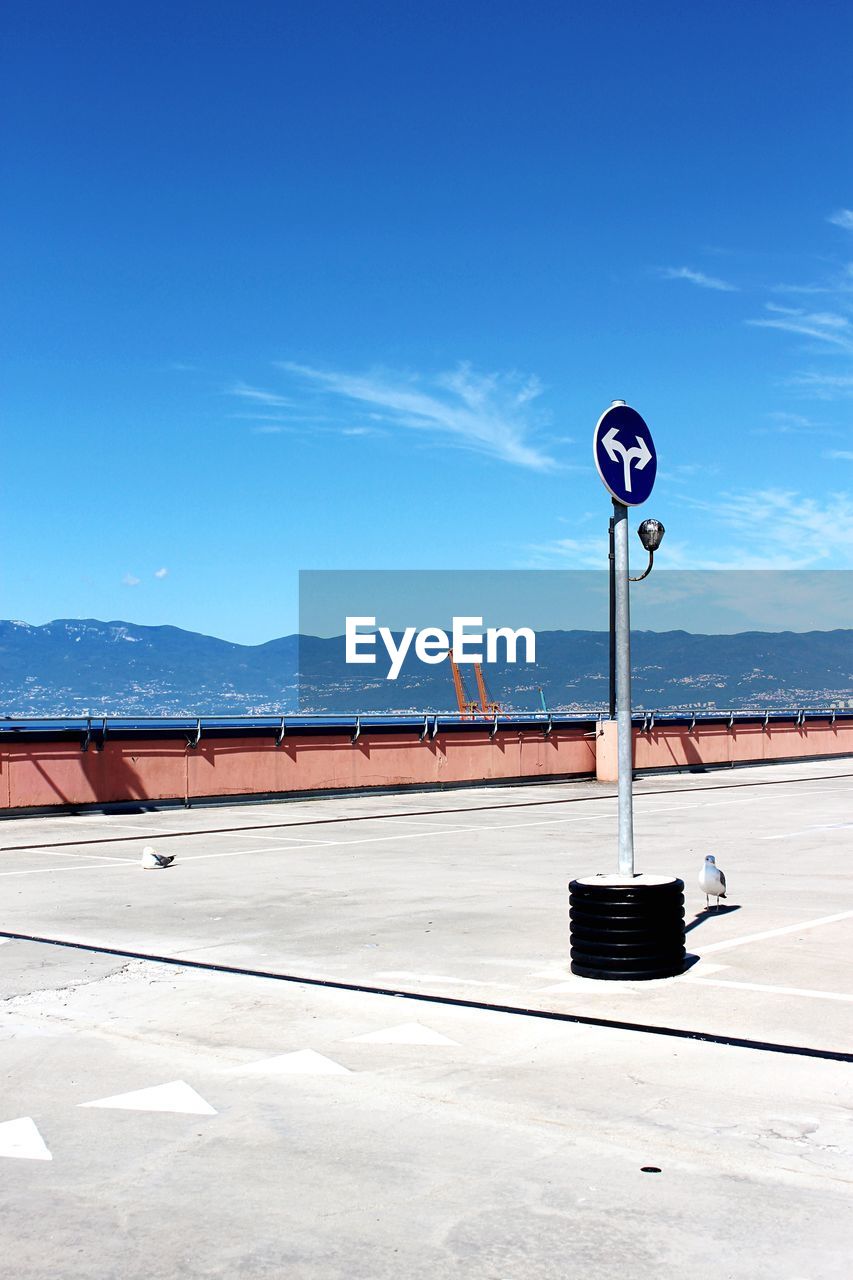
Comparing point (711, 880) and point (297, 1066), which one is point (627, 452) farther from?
point (297, 1066)

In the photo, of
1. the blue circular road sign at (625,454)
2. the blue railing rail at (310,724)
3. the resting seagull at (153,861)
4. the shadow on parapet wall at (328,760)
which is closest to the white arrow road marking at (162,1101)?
the blue circular road sign at (625,454)

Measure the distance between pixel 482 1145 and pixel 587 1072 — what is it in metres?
1.32

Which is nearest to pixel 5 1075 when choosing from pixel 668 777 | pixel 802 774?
pixel 668 777

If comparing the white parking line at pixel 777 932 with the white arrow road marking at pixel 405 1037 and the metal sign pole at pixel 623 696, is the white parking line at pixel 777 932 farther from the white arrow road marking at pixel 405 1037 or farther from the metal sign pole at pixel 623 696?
the white arrow road marking at pixel 405 1037

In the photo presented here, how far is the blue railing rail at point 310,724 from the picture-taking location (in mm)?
23641

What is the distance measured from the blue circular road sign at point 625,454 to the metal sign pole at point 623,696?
0.50ft

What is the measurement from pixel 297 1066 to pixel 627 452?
498 cm

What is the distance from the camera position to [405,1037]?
25.3 feet

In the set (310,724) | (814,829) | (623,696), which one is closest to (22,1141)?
(623,696)

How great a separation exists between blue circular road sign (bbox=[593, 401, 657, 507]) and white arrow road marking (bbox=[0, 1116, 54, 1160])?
561cm

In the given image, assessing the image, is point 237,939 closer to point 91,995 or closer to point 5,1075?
point 91,995

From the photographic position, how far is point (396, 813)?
2447 cm

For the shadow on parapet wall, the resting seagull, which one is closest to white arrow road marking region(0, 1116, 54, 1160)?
the resting seagull

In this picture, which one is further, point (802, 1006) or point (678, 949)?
point (678, 949)
